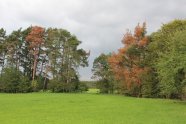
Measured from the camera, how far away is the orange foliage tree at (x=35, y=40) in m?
93.8

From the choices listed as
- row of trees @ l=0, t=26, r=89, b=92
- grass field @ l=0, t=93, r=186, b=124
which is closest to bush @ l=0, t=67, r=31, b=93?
row of trees @ l=0, t=26, r=89, b=92

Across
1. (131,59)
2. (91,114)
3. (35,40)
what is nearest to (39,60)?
(35,40)

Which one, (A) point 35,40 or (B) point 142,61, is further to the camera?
(A) point 35,40

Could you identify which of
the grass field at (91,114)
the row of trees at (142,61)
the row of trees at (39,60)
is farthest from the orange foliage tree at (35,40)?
the grass field at (91,114)

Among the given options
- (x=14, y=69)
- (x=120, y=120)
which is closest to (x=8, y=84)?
(x=14, y=69)

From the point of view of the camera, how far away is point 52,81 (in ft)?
303

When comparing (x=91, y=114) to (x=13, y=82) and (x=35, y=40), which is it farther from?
(x=35, y=40)

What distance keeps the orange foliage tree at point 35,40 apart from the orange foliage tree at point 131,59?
26.4m

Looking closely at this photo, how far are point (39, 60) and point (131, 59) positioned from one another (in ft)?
108

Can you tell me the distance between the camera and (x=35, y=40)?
93938mm

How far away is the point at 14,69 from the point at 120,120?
2785 inches

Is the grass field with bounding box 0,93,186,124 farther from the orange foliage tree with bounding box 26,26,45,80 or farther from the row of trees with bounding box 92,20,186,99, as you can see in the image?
the orange foliage tree with bounding box 26,26,45,80

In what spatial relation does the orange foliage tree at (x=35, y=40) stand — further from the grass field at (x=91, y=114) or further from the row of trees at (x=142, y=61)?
the grass field at (x=91, y=114)

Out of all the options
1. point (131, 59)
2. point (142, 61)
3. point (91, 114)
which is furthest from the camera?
point (131, 59)
